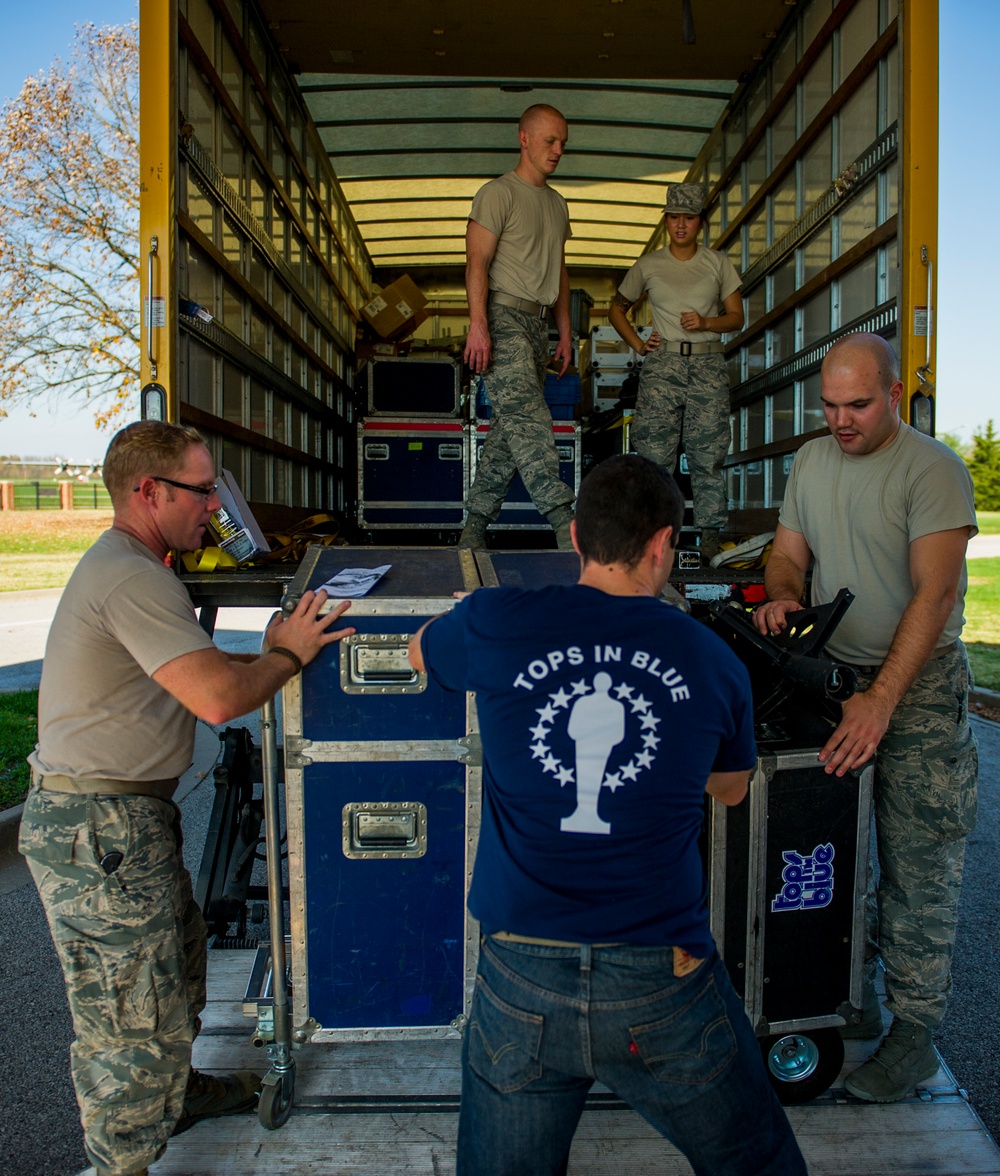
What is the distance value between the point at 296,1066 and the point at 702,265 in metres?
4.04

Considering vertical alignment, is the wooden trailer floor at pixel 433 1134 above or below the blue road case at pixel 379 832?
below

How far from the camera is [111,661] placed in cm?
208

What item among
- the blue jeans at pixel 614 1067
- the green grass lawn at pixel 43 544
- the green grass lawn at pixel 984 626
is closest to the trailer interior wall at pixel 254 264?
the blue jeans at pixel 614 1067

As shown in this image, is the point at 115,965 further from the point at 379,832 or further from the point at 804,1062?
the point at 804,1062

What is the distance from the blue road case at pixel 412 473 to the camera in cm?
596

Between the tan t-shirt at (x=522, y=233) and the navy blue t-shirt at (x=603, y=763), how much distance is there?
276 centimetres

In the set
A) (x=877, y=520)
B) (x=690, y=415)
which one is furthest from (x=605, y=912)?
(x=690, y=415)

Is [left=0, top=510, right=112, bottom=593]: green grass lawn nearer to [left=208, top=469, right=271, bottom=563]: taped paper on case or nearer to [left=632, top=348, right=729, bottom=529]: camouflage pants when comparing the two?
[left=208, top=469, right=271, bottom=563]: taped paper on case

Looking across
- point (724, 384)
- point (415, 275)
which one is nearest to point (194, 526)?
point (724, 384)

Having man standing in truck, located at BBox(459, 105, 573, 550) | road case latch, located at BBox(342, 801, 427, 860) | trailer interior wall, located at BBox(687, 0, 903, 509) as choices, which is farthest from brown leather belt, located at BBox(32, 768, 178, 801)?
trailer interior wall, located at BBox(687, 0, 903, 509)

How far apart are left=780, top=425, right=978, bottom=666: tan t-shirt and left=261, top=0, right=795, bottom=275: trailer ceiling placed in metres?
2.84

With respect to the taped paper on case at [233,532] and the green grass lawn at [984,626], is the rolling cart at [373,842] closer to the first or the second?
the taped paper on case at [233,532]

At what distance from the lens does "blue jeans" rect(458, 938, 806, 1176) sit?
1.44 m

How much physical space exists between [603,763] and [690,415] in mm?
3431
